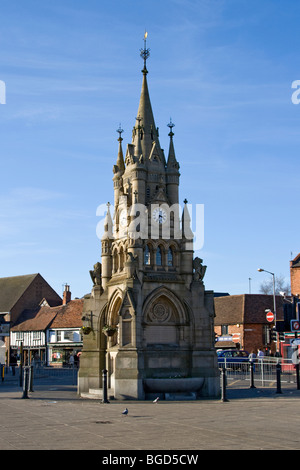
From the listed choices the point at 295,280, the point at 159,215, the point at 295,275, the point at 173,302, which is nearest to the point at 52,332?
the point at 295,280

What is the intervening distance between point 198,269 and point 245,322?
3397cm

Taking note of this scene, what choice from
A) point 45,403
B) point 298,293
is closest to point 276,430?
point 45,403

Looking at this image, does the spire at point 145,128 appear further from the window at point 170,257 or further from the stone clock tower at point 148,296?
the window at point 170,257

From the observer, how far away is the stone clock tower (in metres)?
23.6

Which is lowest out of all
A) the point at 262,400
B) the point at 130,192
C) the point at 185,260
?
the point at 262,400

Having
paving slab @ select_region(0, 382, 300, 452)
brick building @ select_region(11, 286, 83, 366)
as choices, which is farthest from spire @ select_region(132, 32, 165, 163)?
brick building @ select_region(11, 286, 83, 366)

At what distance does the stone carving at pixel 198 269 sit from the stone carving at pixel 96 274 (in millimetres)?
4708

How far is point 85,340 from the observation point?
27094 mm

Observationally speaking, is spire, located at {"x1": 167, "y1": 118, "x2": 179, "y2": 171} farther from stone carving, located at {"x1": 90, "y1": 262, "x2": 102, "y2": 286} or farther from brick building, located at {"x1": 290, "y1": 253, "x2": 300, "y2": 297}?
brick building, located at {"x1": 290, "y1": 253, "x2": 300, "y2": 297}

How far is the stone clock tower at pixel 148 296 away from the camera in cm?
2364

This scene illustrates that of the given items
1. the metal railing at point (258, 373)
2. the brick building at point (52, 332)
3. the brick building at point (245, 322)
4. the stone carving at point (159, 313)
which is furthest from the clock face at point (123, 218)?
the brick building at point (52, 332)

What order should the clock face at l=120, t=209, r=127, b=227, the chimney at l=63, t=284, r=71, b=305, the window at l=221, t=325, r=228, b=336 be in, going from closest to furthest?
the clock face at l=120, t=209, r=127, b=227, the window at l=221, t=325, r=228, b=336, the chimney at l=63, t=284, r=71, b=305
